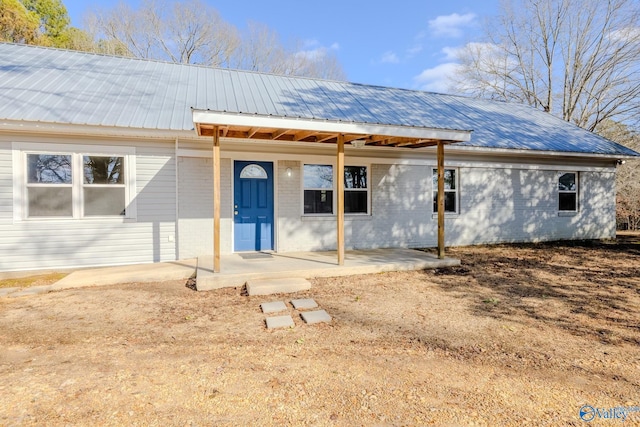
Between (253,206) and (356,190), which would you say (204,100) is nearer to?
(253,206)

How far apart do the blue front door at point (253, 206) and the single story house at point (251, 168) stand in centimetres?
3

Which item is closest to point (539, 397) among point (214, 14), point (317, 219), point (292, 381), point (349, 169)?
point (292, 381)

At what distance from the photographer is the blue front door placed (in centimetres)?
799

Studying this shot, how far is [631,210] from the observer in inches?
663

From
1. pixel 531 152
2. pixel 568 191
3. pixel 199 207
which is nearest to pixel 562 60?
pixel 568 191

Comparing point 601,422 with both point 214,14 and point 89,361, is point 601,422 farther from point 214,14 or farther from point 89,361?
point 214,14

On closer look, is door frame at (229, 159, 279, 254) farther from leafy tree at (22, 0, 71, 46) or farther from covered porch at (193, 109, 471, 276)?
leafy tree at (22, 0, 71, 46)

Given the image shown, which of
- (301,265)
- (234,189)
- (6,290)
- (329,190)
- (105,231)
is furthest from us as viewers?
(329,190)

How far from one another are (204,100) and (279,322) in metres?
6.13

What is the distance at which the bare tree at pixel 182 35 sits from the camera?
2169 cm

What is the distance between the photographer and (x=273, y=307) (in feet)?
15.8

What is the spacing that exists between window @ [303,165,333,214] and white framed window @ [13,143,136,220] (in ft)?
12.3

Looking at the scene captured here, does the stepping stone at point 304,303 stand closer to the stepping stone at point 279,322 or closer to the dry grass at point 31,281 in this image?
the stepping stone at point 279,322

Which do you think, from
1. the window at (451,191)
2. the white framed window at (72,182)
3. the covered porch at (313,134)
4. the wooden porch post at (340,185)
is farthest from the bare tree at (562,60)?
the white framed window at (72,182)
